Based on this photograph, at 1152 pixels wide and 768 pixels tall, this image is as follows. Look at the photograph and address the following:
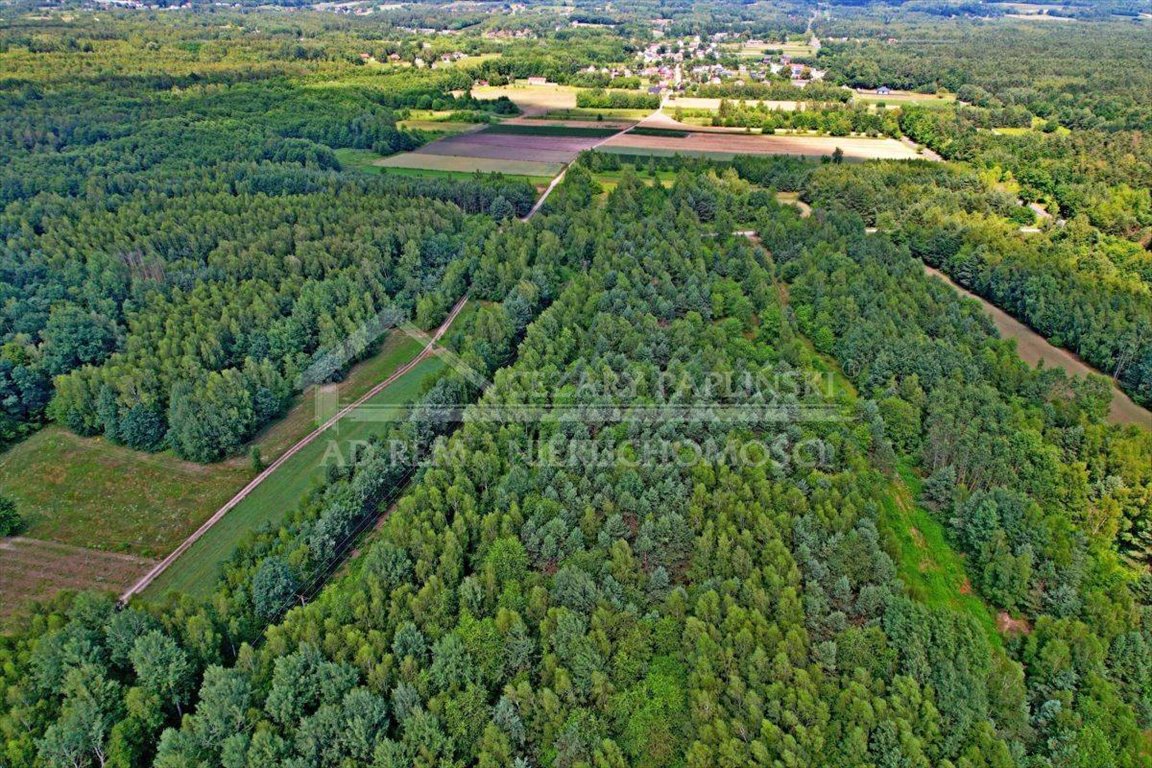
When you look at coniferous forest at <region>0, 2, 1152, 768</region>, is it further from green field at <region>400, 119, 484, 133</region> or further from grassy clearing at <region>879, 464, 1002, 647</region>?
green field at <region>400, 119, 484, 133</region>

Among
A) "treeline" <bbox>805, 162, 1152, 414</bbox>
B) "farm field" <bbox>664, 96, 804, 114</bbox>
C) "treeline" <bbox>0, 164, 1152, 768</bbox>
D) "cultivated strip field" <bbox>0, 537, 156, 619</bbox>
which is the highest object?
"farm field" <bbox>664, 96, 804, 114</bbox>

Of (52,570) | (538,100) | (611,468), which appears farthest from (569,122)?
(52,570)

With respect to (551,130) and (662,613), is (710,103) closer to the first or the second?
(551,130)

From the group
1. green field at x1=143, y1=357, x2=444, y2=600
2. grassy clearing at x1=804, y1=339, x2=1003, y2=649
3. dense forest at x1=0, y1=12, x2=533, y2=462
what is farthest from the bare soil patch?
dense forest at x1=0, y1=12, x2=533, y2=462

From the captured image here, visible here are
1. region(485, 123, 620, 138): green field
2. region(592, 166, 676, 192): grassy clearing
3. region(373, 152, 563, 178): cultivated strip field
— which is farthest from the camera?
region(485, 123, 620, 138): green field

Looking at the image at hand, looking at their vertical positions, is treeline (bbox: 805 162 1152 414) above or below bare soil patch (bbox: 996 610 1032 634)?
above

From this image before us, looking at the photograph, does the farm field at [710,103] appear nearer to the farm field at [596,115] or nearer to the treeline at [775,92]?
the treeline at [775,92]
